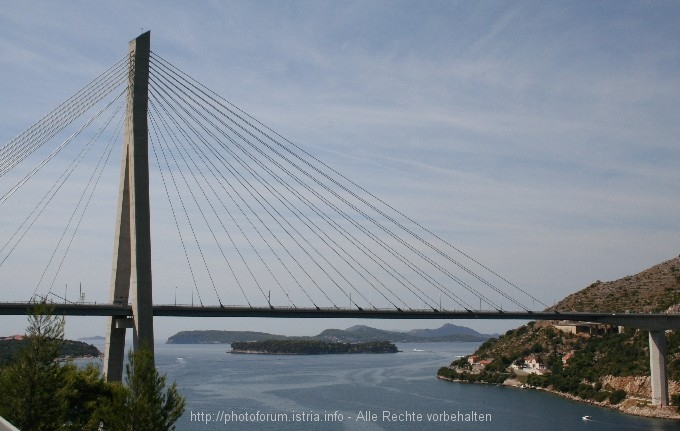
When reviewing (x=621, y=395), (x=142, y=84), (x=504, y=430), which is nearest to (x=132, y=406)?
(x=142, y=84)

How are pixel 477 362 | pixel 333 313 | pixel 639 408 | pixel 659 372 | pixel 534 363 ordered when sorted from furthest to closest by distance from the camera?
pixel 477 362 < pixel 534 363 < pixel 639 408 < pixel 659 372 < pixel 333 313

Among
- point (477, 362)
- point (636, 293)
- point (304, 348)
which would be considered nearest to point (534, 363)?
point (477, 362)

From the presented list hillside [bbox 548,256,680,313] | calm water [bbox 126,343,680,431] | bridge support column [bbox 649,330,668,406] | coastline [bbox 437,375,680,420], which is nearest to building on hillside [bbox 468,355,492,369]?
calm water [bbox 126,343,680,431]

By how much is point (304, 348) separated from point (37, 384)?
395ft

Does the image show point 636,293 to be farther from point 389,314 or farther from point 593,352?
point 389,314

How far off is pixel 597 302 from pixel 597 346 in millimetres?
7939

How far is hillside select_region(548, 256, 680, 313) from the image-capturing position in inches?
2163

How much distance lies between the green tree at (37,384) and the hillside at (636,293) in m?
44.8

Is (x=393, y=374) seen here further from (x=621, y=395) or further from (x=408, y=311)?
(x=408, y=311)

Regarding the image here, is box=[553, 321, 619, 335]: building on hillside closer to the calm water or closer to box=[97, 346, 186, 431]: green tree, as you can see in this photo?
the calm water

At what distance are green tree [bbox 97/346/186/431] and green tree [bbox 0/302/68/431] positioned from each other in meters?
1.12

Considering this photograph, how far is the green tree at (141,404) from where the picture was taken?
15.9 meters

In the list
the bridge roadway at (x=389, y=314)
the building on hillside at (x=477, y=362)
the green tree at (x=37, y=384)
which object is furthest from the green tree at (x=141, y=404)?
the building on hillside at (x=477, y=362)

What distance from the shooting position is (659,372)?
127 ft
